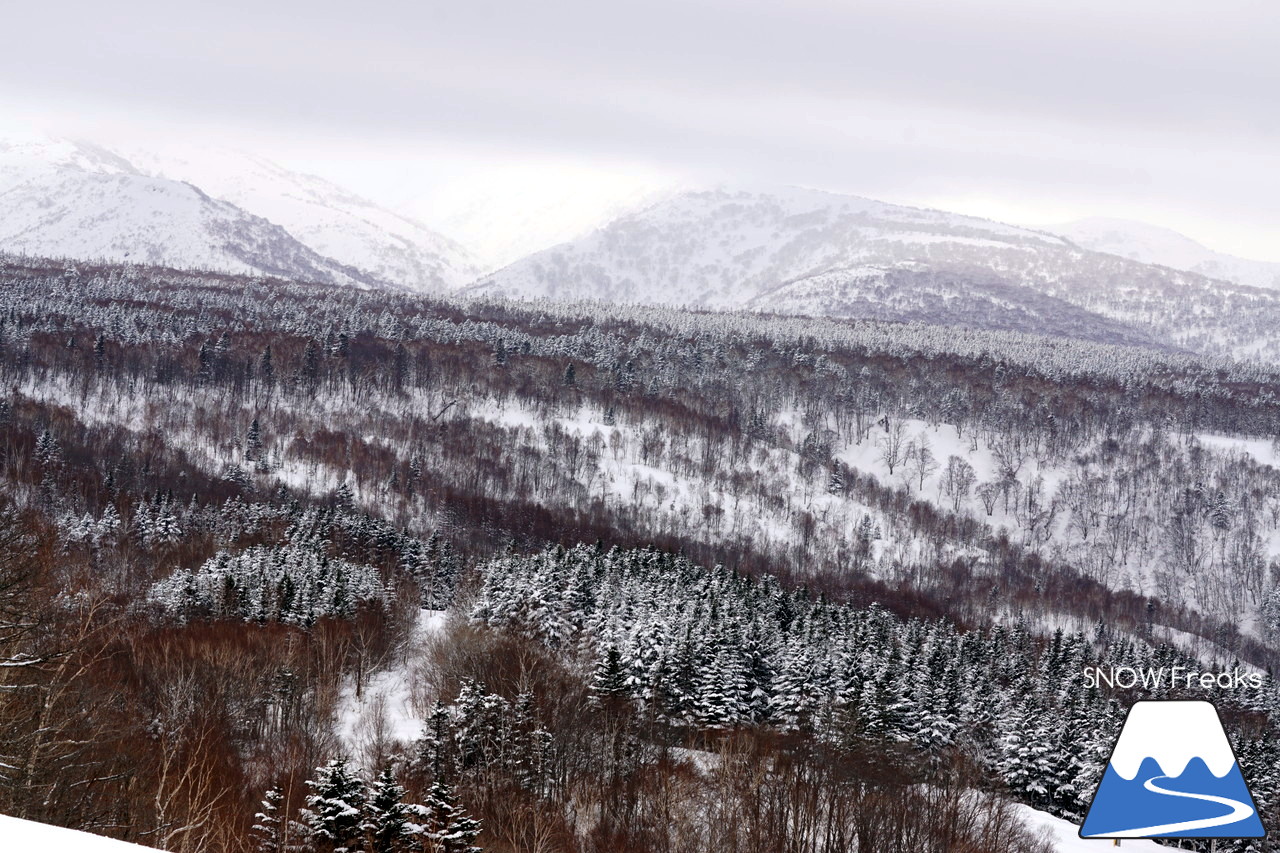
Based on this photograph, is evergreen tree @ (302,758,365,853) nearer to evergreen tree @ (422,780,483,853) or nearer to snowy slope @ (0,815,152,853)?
evergreen tree @ (422,780,483,853)

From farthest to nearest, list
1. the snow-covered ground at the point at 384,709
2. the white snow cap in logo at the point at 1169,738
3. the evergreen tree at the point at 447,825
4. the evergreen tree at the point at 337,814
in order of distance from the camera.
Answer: the snow-covered ground at the point at 384,709
the evergreen tree at the point at 447,825
the evergreen tree at the point at 337,814
the white snow cap in logo at the point at 1169,738

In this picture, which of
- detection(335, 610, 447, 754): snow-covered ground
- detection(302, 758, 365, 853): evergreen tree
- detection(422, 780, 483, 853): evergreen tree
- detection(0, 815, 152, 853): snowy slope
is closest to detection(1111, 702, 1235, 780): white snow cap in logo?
detection(0, 815, 152, 853): snowy slope

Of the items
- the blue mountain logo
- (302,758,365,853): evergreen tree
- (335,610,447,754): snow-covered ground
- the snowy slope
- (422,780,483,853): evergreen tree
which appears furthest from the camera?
(335,610,447,754): snow-covered ground

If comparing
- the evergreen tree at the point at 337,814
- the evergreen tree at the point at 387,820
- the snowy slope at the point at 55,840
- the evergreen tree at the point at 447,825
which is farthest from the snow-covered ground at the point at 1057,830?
the snowy slope at the point at 55,840

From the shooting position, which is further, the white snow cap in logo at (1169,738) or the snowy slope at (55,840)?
the white snow cap in logo at (1169,738)

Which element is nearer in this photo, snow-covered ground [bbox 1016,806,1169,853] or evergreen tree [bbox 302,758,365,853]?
evergreen tree [bbox 302,758,365,853]

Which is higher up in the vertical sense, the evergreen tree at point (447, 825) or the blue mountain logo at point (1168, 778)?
the blue mountain logo at point (1168, 778)

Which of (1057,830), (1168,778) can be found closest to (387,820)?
(1168,778)

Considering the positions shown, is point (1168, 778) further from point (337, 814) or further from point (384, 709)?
point (384, 709)

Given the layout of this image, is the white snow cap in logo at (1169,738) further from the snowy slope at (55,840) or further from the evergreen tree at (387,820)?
the evergreen tree at (387,820)
